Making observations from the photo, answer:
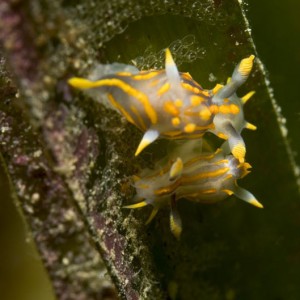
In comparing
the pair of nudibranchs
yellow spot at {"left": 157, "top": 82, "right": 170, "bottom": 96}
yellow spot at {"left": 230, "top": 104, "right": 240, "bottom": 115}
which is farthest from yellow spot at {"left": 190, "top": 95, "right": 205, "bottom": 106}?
yellow spot at {"left": 230, "top": 104, "right": 240, "bottom": 115}

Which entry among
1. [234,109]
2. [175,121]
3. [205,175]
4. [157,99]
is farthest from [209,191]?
[157,99]

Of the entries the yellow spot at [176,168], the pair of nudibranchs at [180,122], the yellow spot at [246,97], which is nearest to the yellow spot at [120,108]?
the pair of nudibranchs at [180,122]

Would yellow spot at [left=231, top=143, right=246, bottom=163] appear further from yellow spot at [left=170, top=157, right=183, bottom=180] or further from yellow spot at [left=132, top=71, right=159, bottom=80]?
yellow spot at [left=132, top=71, right=159, bottom=80]

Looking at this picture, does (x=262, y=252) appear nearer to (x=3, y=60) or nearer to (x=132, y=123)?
(x=132, y=123)

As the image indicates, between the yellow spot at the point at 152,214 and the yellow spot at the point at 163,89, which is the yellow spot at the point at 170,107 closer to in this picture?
the yellow spot at the point at 163,89

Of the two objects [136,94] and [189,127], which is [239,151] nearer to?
[189,127]

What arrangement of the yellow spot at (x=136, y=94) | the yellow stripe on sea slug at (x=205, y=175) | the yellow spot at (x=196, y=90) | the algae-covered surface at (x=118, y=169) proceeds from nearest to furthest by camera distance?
the algae-covered surface at (x=118, y=169), the yellow spot at (x=136, y=94), the yellow spot at (x=196, y=90), the yellow stripe on sea slug at (x=205, y=175)
